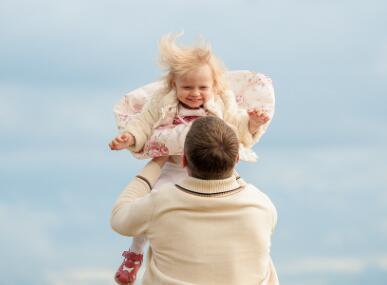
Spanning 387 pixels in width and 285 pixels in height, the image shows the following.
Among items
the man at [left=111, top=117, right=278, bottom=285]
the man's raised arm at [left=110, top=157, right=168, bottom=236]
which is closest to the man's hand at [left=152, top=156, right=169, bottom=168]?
the man's raised arm at [left=110, top=157, right=168, bottom=236]

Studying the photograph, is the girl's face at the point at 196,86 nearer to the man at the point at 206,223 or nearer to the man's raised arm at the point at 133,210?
the man's raised arm at the point at 133,210

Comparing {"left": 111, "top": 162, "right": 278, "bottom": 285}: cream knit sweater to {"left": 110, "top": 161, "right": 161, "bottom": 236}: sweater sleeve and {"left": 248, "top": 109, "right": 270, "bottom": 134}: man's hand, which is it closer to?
{"left": 110, "top": 161, "right": 161, "bottom": 236}: sweater sleeve

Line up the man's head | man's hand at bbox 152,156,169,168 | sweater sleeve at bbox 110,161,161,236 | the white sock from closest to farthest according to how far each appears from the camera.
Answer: the man's head < sweater sleeve at bbox 110,161,161,236 < man's hand at bbox 152,156,169,168 < the white sock

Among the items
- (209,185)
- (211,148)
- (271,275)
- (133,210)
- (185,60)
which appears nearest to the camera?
(211,148)

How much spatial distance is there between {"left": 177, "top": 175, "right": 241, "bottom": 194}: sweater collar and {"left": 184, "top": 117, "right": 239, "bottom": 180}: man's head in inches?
1.7

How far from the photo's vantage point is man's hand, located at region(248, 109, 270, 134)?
4.37 meters

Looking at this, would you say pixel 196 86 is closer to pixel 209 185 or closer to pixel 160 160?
pixel 160 160

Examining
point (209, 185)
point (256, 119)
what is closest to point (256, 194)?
point (209, 185)

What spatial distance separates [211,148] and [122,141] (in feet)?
4.34

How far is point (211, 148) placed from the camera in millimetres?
3164

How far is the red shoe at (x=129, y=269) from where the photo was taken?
14.5 feet

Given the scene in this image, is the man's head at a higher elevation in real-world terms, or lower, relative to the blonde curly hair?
lower

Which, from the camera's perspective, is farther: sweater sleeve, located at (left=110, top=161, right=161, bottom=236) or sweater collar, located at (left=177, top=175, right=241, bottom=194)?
sweater sleeve, located at (left=110, top=161, right=161, bottom=236)

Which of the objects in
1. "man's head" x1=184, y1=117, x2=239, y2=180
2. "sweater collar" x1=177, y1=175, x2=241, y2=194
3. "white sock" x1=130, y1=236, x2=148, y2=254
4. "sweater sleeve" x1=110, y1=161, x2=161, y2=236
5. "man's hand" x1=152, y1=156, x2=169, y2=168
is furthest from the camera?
"white sock" x1=130, y1=236, x2=148, y2=254
